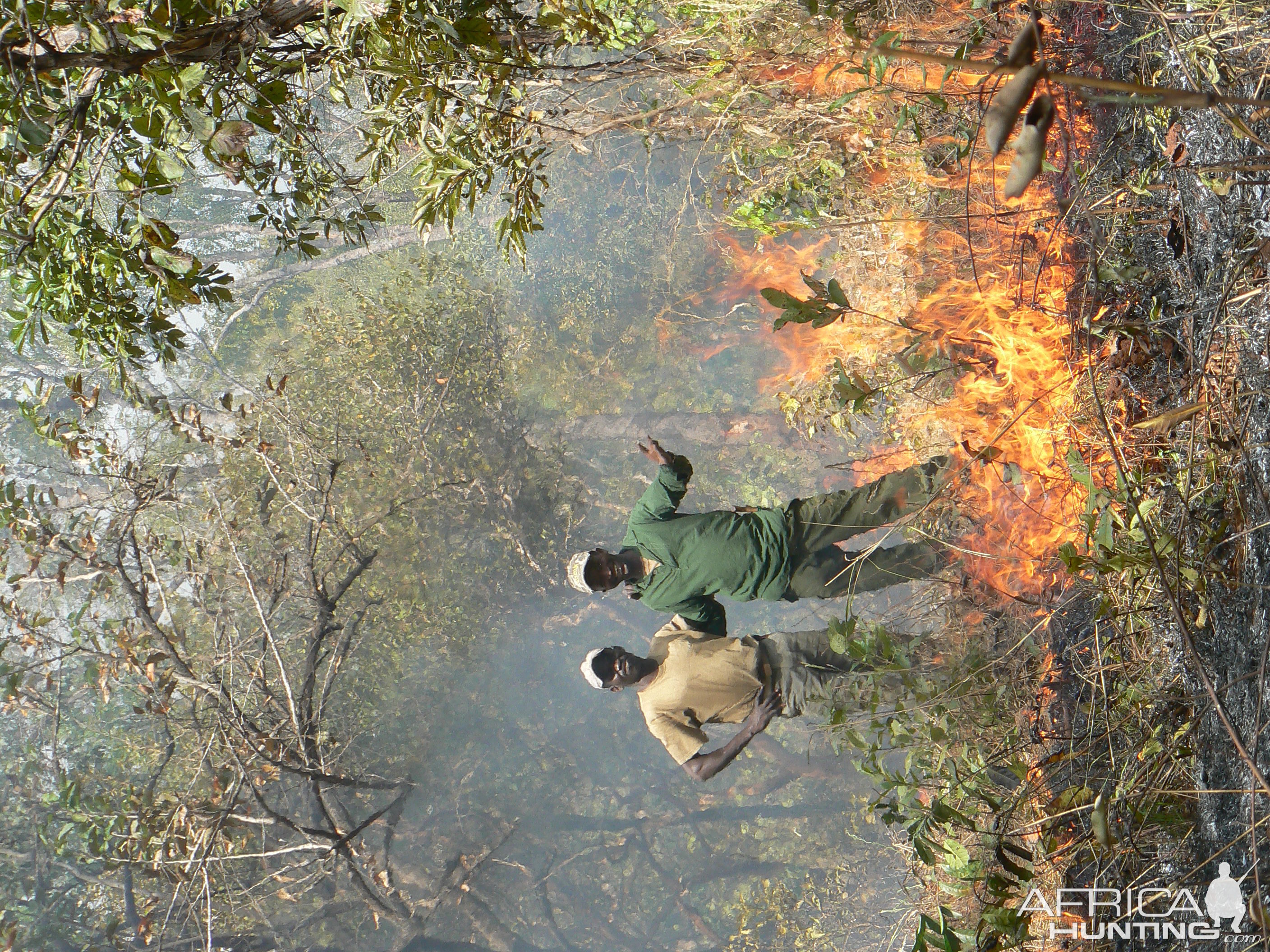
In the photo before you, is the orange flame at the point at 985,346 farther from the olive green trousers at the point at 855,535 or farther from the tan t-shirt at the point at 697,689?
the tan t-shirt at the point at 697,689

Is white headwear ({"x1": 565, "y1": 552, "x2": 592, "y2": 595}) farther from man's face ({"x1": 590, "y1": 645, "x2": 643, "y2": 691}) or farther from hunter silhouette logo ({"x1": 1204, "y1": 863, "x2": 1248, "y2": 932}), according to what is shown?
hunter silhouette logo ({"x1": 1204, "y1": 863, "x2": 1248, "y2": 932})

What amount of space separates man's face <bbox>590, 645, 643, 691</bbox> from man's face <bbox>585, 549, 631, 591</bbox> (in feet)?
1.20

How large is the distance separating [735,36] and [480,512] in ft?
22.5

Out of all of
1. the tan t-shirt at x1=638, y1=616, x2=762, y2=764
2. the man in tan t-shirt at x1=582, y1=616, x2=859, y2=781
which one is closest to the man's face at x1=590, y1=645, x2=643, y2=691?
the man in tan t-shirt at x1=582, y1=616, x2=859, y2=781

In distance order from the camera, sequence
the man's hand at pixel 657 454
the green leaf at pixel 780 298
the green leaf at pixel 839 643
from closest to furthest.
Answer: the green leaf at pixel 780 298 < the green leaf at pixel 839 643 < the man's hand at pixel 657 454

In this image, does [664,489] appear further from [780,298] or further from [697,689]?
[780,298]

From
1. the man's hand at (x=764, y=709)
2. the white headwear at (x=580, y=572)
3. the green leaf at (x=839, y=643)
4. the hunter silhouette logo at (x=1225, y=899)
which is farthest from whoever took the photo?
the white headwear at (x=580, y=572)

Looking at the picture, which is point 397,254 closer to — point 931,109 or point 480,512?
point 480,512

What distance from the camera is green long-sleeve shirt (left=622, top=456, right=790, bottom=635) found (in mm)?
4465

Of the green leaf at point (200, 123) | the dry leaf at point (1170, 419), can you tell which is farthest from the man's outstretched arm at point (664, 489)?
the green leaf at point (200, 123)

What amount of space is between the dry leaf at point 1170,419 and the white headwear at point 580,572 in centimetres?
274

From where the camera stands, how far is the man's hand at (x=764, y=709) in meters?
4.38

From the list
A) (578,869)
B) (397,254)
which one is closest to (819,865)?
(578,869)

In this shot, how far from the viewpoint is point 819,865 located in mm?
11430
